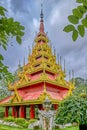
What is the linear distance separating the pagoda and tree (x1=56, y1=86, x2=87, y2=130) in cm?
553

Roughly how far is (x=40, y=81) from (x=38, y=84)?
52cm

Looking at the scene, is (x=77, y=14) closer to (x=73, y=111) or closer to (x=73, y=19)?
(x=73, y=19)

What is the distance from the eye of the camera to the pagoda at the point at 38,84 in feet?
39.2

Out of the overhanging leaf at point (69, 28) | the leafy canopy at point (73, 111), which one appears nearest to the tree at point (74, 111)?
the leafy canopy at point (73, 111)

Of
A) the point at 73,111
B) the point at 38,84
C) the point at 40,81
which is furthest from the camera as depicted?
the point at 38,84

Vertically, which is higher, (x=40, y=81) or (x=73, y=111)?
(x=40, y=81)

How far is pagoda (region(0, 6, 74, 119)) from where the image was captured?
39.2 ft

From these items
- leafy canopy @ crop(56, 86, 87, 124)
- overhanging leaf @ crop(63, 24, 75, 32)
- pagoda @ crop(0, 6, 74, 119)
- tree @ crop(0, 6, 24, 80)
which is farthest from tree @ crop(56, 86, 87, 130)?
pagoda @ crop(0, 6, 74, 119)

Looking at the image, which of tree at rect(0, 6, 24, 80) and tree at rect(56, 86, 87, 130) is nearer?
tree at rect(0, 6, 24, 80)

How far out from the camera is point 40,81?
39.6 ft

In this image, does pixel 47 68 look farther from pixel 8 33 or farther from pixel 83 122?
pixel 8 33

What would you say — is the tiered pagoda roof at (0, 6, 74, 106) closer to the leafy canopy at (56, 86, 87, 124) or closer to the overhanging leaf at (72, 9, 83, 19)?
the leafy canopy at (56, 86, 87, 124)

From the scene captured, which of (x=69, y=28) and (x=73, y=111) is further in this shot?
(x=73, y=111)

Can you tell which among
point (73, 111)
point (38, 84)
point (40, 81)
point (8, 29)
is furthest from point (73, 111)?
point (38, 84)
